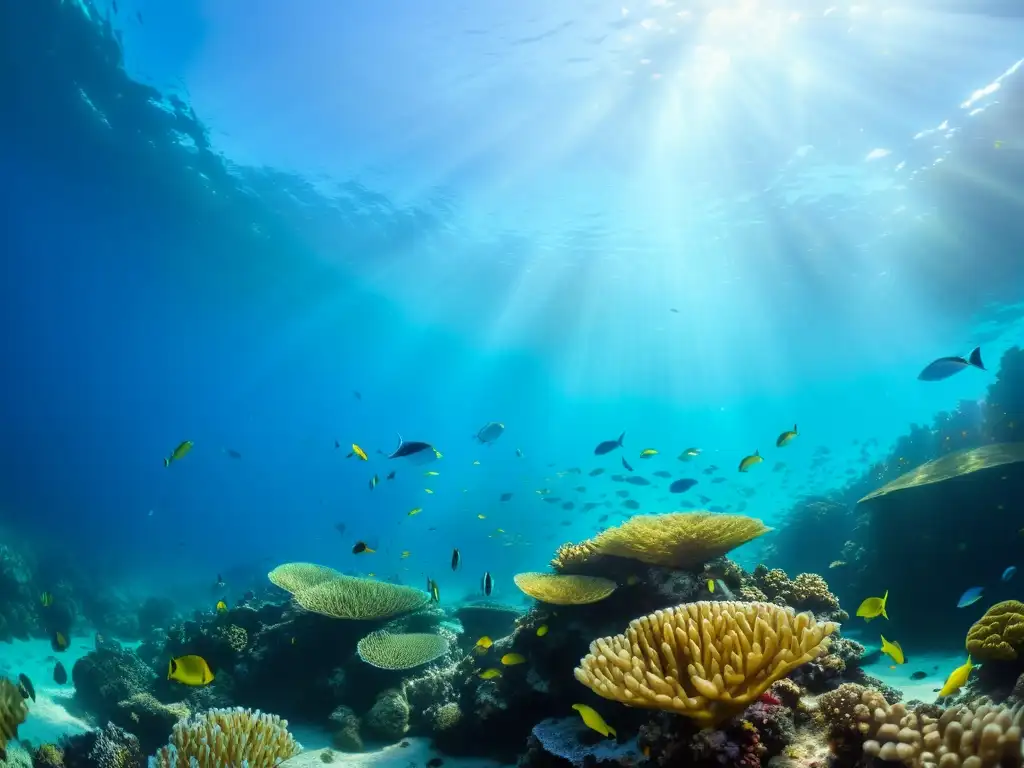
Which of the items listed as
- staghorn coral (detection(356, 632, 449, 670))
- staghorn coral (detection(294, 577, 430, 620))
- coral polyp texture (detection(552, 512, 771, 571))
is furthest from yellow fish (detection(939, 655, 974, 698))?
staghorn coral (detection(294, 577, 430, 620))

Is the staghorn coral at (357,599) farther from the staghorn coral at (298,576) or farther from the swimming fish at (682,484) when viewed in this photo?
the swimming fish at (682,484)

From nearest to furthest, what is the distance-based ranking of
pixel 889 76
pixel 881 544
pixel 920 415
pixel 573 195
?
pixel 881 544
pixel 889 76
pixel 573 195
pixel 920 415

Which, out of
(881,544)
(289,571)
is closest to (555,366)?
(881,544)

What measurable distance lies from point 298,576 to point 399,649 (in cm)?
245

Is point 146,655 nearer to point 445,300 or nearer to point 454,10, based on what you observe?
point 454,10

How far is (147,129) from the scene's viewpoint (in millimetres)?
23000

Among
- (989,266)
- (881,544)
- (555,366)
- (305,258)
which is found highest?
(555,366)

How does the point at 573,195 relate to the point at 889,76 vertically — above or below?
above

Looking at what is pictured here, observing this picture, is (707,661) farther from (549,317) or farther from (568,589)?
(549,317)

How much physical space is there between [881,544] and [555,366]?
42.7m

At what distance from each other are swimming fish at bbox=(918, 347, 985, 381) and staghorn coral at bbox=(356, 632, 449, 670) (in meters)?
8.69

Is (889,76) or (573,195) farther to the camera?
(573,195)

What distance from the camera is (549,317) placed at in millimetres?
41125

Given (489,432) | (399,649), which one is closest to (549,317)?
(489,432)
